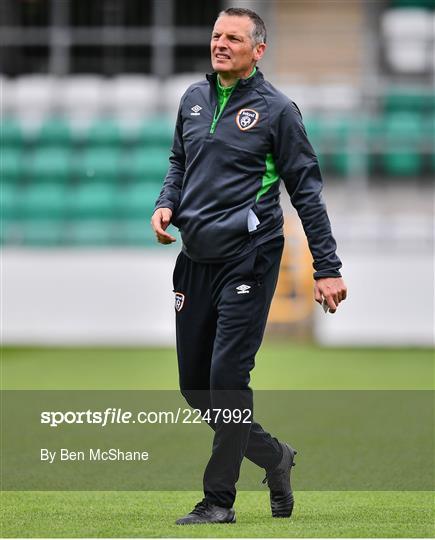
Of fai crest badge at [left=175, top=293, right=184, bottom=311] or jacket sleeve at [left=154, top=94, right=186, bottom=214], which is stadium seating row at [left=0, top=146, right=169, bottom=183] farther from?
fai crest badge at [left=175, top=293, right=184, bottom=311]

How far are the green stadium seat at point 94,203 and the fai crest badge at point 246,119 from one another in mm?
11547

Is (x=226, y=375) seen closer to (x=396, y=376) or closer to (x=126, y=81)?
(x=396, y=376)

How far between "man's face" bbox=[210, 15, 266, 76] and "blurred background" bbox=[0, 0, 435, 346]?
367 inches

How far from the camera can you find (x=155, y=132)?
57.0 feet

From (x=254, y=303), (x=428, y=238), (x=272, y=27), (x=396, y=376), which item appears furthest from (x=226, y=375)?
(x=272, y=27)

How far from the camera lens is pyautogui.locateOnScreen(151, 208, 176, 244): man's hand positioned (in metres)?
4.94

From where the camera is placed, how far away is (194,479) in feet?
20.6

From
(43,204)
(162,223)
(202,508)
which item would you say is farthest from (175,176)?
(43,204)

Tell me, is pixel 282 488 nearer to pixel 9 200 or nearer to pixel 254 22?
pixel 254 22

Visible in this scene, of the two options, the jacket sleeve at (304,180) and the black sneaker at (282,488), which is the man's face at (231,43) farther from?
the black sneaker at (282,488)

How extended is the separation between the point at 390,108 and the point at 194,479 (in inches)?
470

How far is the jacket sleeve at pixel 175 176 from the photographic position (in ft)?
16.8

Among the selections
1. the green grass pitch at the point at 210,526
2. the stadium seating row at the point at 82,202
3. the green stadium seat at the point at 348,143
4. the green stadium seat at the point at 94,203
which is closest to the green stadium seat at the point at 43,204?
the stadium seating row at the point at 82,202

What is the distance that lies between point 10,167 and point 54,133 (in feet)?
2.48
